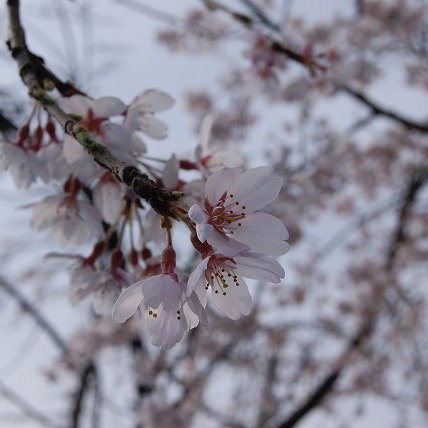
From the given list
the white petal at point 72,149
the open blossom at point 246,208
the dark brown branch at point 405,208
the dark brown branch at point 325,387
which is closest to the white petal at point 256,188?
the open blossom at point 246,208

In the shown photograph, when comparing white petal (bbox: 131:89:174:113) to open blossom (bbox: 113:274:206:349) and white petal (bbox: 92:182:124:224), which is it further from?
open blossom (bbox: 113:274:206:349)

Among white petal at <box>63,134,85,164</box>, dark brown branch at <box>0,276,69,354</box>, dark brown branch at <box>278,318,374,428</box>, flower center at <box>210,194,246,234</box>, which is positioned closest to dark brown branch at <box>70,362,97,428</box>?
dark brown branch at <box>0,276,69,354</box>

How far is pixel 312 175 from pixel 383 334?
8.07 feet

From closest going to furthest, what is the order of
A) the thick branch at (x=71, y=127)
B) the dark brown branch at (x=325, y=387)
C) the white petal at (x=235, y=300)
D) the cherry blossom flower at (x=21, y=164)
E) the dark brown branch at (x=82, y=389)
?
the thick branch at (x=71, y=127) < the white petal at (x=235, y=300) < the cherry blossom flower at (x=21, y=164) < the dark brown branch at (x=325, y=387) < the dark brown branch at (x=82, y=389)

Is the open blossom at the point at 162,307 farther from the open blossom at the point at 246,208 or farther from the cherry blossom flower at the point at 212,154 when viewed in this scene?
the cherry blossom flower at the point at 212,154

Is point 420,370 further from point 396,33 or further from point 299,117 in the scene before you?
point 396,33

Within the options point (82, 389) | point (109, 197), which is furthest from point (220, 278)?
point (82, 389)

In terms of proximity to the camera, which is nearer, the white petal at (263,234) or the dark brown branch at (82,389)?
the white petal at (263,234)

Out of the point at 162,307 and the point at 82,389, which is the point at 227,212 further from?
the point at 82,389

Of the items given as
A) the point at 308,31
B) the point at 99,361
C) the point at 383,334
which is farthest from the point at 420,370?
the point at 308,31

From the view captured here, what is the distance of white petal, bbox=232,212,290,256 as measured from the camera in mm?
692

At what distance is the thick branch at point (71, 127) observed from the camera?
0.56 metres

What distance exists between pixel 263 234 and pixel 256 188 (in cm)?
7

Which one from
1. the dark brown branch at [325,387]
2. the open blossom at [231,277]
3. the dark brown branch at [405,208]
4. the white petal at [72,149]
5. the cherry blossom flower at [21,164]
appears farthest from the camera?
the dark brown branch at [405,208]
